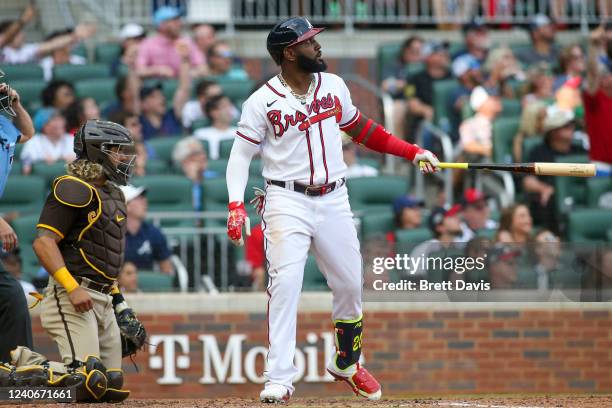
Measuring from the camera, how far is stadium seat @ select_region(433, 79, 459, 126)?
12.3 meters

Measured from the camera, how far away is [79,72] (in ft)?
41.0

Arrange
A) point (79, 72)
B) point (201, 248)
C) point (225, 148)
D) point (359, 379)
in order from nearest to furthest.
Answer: point (359, 379) → point (201, 248) → point (225, 148) → point (79, 72)

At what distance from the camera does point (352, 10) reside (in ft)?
47.1

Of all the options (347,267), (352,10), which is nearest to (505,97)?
(352,10)

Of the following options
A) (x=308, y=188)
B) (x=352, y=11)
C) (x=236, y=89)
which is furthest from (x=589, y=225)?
(x=308, y=188)

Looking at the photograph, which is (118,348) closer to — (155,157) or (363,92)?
(155,157)

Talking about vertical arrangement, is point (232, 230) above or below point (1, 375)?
above

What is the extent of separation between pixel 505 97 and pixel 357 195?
271 centimetres

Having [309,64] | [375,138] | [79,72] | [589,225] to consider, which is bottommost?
[589,225]

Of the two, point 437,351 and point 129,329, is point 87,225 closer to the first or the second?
point 129,329

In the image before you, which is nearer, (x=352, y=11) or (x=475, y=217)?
(x=475, y=217)

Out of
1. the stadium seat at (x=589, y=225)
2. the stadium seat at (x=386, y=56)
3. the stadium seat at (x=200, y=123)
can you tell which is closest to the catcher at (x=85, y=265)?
the stadium seat at (x=200, y=123)

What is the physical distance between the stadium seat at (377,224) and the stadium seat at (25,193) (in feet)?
8.57

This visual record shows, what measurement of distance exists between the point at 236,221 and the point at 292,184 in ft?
1.19
